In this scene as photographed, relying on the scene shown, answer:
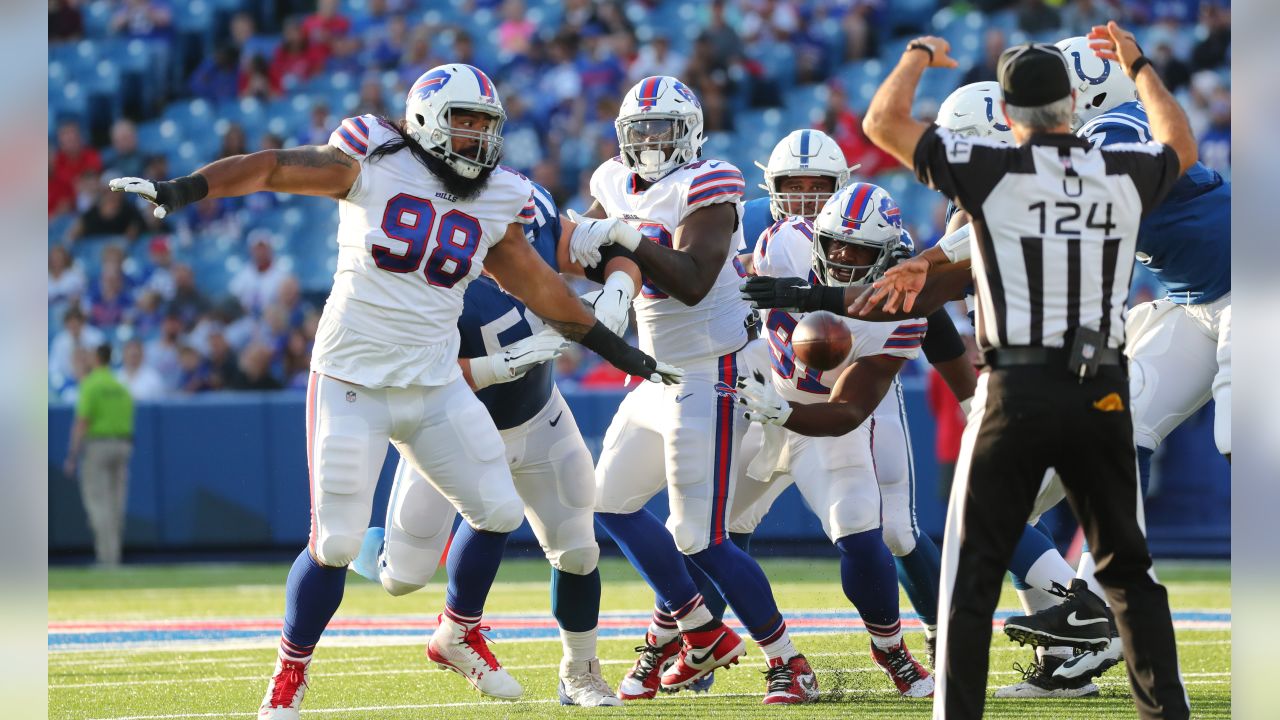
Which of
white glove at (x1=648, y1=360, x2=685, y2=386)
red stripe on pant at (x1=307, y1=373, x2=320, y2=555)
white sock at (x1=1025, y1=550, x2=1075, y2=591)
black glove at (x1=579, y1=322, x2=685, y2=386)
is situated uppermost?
black glove at (x1=579, y1=322, x2=685, y2=386)

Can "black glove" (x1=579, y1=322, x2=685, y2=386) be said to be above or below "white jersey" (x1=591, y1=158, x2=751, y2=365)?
below

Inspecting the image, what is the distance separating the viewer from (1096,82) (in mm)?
5293

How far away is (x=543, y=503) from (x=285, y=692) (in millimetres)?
1125

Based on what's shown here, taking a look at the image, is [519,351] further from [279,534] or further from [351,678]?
[279,534]

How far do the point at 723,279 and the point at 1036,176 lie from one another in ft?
6.41

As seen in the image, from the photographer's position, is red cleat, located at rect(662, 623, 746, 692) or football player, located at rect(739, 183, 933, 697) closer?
football player, located at rect(739, 183, 933, 697)

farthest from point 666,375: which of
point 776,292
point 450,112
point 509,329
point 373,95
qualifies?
point 373,95

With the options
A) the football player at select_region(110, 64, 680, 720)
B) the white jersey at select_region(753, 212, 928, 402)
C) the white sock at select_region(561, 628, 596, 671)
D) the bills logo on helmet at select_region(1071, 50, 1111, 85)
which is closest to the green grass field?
the white sock at select_region(561, 628, 596, 671)

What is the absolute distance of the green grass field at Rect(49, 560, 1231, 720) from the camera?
4.99 meters

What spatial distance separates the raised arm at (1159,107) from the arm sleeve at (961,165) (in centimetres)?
48

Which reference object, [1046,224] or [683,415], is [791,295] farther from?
[1046,224]

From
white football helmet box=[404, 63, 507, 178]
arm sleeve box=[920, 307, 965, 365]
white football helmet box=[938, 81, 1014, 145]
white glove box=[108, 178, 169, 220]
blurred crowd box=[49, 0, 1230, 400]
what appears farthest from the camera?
blurred crowd box=[49, 0, 1230, 400]

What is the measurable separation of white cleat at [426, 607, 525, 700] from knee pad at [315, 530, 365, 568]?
0.81m

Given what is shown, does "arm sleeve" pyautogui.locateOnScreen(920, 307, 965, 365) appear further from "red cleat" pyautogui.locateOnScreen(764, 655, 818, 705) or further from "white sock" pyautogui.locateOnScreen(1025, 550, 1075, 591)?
"red cleat" pyautogui.locateOnScreen(764, 655, 818, 705)
